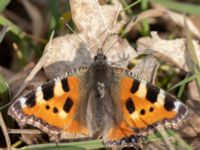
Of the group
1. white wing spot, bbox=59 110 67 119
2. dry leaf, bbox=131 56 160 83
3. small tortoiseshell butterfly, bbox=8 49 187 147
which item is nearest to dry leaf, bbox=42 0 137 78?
dry leaf, bbox=131 56 160 83

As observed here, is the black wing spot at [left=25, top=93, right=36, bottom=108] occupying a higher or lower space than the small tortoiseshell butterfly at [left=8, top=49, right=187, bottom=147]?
higher

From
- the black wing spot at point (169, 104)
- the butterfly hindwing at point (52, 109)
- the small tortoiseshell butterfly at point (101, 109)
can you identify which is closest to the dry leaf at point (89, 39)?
the small tortoiseshell butterfly at point (101, 109)

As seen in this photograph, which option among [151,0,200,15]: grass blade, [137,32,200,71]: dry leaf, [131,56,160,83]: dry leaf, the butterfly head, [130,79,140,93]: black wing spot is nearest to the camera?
[151,0,200,15]: grass blade

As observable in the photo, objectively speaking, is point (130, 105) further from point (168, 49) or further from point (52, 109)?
point (168, 49)

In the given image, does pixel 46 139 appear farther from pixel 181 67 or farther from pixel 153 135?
pixel 181 67

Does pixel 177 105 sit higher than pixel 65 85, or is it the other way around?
pixel 65 85

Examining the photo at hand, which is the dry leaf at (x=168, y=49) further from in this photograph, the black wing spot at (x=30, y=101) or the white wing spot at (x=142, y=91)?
the black wing spot at (x=30, y=101)

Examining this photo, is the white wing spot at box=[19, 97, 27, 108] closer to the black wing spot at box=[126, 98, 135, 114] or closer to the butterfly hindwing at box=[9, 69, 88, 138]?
the butterfly hindwing at box=[9, 69, 88, 138]

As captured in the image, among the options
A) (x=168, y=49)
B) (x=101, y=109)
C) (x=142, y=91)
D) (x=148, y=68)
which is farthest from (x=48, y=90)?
(x=168, y=49)
